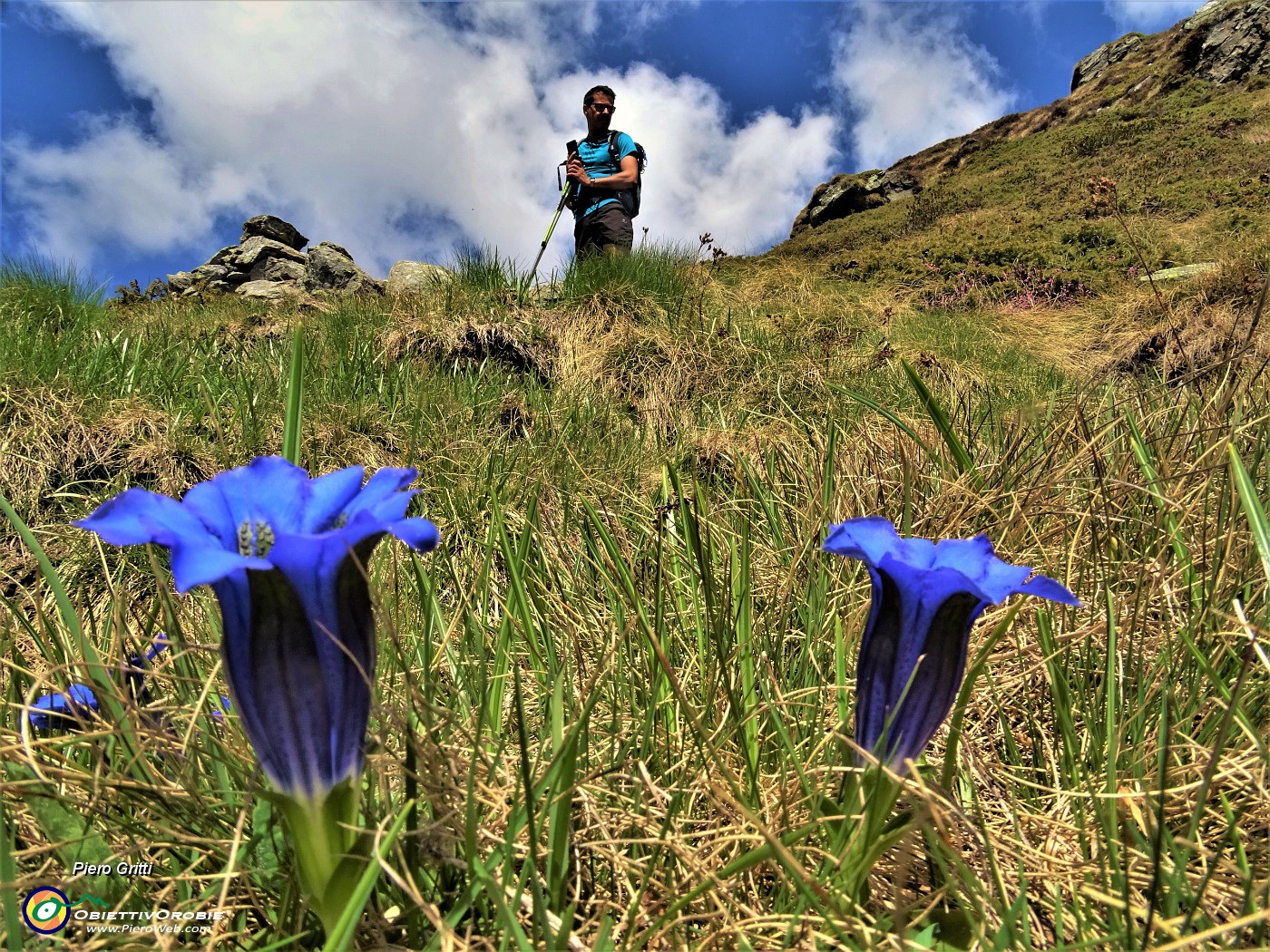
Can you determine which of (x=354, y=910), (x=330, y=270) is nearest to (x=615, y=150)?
(x=354, y=910)

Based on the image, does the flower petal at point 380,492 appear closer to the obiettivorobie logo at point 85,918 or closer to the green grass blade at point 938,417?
the obiettivorobie logo at point 85,918

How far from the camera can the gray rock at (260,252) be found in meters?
15.2

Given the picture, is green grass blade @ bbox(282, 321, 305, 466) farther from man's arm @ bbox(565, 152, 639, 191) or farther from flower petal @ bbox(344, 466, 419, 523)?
man's arm @ bbox(565, 152, 639, 191)

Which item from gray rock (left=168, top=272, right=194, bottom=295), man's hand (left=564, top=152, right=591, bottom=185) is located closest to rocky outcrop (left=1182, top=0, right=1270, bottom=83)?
man's hand (left=564, top=152, right=591, bottom=185)

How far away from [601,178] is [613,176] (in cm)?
9

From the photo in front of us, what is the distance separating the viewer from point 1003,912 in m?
0.73

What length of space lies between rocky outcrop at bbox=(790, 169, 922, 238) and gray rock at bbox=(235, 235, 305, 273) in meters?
21.2

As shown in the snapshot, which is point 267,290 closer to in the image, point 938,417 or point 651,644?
point 938,417

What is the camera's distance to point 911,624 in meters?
0.77

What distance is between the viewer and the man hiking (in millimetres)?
5406

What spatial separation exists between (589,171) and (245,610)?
5.46 metres

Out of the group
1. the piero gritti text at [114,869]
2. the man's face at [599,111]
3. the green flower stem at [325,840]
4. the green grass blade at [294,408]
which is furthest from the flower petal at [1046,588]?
the man's face at [599,111]

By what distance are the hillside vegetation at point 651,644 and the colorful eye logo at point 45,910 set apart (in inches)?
0.6

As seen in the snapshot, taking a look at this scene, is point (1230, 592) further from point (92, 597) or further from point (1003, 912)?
point (92, 597)
